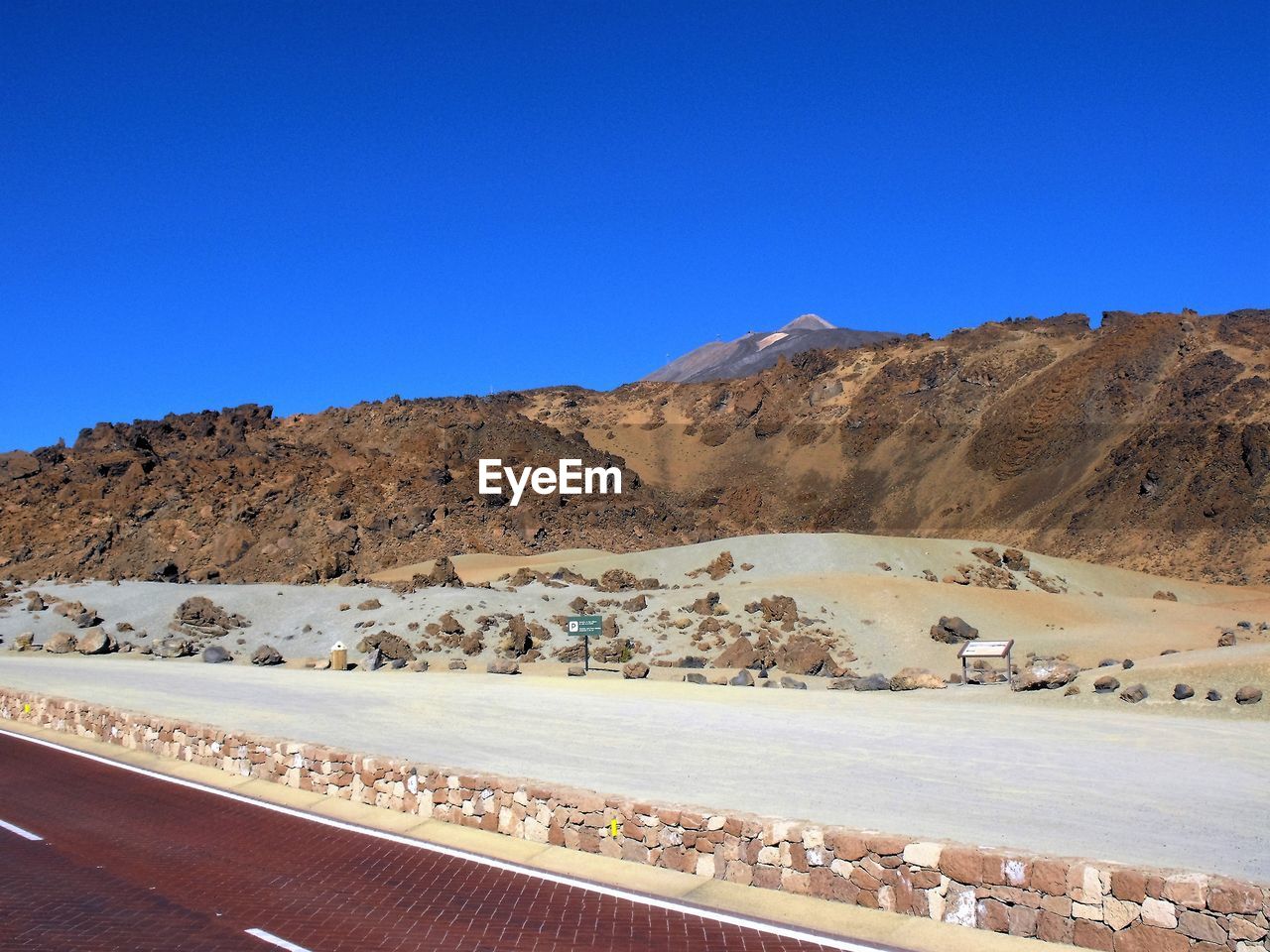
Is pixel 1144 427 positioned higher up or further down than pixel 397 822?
higher up

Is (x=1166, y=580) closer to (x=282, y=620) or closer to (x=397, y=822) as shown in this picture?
(x=282, y=620)

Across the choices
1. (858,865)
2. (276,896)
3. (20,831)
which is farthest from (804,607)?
(276,896)

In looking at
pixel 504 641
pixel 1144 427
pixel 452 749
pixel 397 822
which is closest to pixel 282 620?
pixel 504 641

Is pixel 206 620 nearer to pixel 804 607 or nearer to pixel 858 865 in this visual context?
pixel 804 607

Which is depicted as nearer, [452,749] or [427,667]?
[452,749]

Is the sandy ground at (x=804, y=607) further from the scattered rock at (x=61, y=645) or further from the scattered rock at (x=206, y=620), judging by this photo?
the scattered rock at (x=61, y=645)
